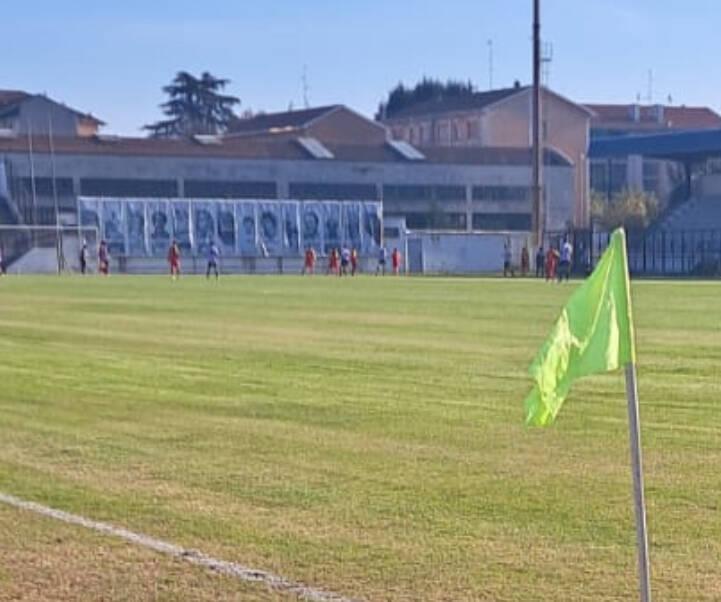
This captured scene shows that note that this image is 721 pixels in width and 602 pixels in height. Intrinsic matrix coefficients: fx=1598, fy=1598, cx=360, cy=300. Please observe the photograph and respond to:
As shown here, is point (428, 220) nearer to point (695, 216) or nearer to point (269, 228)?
point (269, 228)

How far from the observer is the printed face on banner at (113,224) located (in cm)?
8156

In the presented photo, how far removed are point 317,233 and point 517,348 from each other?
215 ft

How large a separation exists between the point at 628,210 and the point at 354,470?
103 meters

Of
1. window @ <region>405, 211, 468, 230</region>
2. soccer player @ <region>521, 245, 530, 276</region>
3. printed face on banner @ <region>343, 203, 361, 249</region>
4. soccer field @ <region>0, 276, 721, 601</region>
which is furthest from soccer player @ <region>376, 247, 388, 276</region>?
soccer field @ <region>0, 276, 721, 601</region>

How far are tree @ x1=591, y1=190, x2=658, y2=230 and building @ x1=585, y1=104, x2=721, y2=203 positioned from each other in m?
7.22

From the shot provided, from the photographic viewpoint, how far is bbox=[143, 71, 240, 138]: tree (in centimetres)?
13275

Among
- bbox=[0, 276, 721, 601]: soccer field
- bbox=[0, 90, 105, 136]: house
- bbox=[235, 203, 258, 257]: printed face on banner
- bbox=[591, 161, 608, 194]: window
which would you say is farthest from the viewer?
bbox=[591, 161, 608, 194]: window

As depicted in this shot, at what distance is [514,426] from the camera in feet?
44.4

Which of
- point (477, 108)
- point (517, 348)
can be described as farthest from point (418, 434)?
point (477, 108)

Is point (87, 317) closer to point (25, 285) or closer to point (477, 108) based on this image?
point (25, 285)

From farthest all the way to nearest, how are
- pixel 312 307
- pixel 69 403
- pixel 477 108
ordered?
pixel 477 108
pixel 312 307
pixel 69 403

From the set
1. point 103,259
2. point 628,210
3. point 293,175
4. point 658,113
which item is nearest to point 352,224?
point 293,175

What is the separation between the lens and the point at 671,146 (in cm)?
8800

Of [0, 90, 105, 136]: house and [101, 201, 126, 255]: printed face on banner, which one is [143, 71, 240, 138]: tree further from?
[101, 201, 126, 255]: printed face on banner
